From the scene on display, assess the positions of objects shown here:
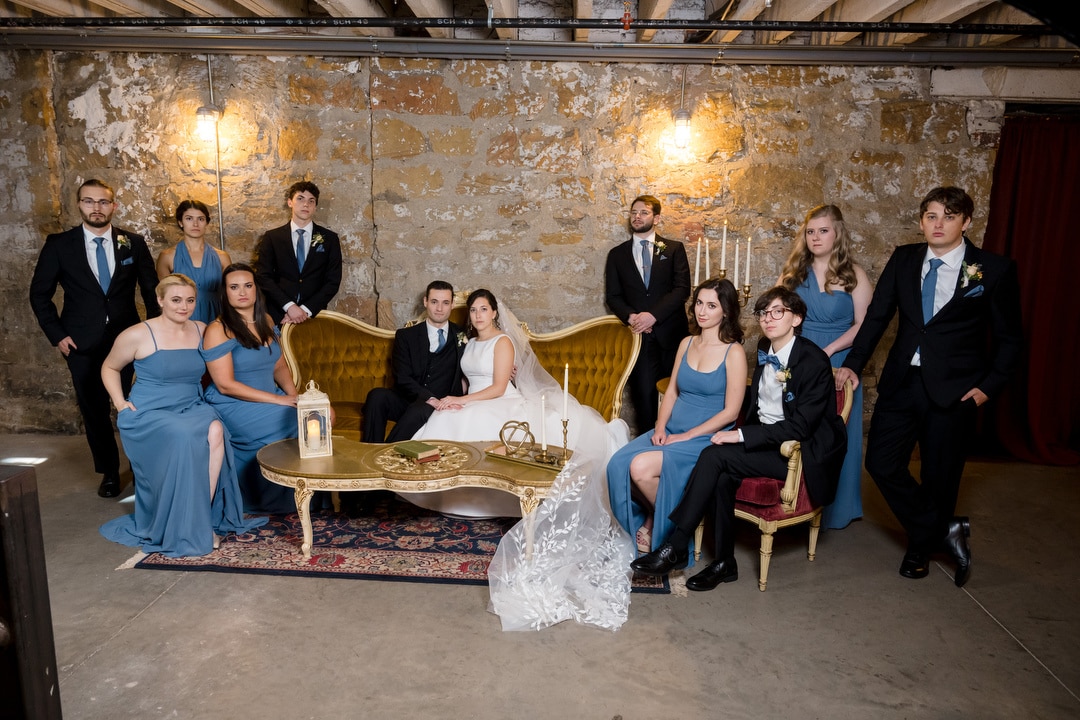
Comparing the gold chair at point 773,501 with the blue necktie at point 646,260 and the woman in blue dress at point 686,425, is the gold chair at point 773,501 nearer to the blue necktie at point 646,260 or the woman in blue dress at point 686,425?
the woman in blue dress at point 686,425

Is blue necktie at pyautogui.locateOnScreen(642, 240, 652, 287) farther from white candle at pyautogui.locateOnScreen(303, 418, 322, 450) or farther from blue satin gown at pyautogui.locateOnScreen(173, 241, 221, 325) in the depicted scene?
blue satin gown at pyautogui.locateOnScreen(173, 241, 221, 325)

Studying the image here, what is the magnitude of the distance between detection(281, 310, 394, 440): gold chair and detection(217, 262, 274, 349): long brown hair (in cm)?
59

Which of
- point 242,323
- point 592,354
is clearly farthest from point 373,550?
point 592,354

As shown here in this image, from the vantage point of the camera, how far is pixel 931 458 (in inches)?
142

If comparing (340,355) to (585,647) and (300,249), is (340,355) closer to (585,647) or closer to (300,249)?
(300,249)

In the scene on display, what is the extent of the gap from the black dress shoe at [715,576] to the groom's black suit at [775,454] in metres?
0.04

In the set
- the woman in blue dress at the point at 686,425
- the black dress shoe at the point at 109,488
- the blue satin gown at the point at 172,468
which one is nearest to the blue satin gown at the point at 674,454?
the woman in blue dress at the point at 686,425

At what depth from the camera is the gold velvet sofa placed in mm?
5199

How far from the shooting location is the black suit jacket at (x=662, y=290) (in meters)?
5.36

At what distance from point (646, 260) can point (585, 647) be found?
10.4 ft

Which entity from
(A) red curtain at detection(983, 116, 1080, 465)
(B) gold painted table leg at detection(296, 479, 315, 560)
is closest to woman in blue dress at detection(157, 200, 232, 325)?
(B) gold painted table leg at detection(296, 479, 315, 560)

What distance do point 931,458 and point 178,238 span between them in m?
5.34

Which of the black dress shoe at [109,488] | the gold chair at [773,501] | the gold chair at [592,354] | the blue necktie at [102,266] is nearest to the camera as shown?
the gold chair at [773,501]

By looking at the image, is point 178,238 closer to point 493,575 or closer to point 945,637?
point 493,575
